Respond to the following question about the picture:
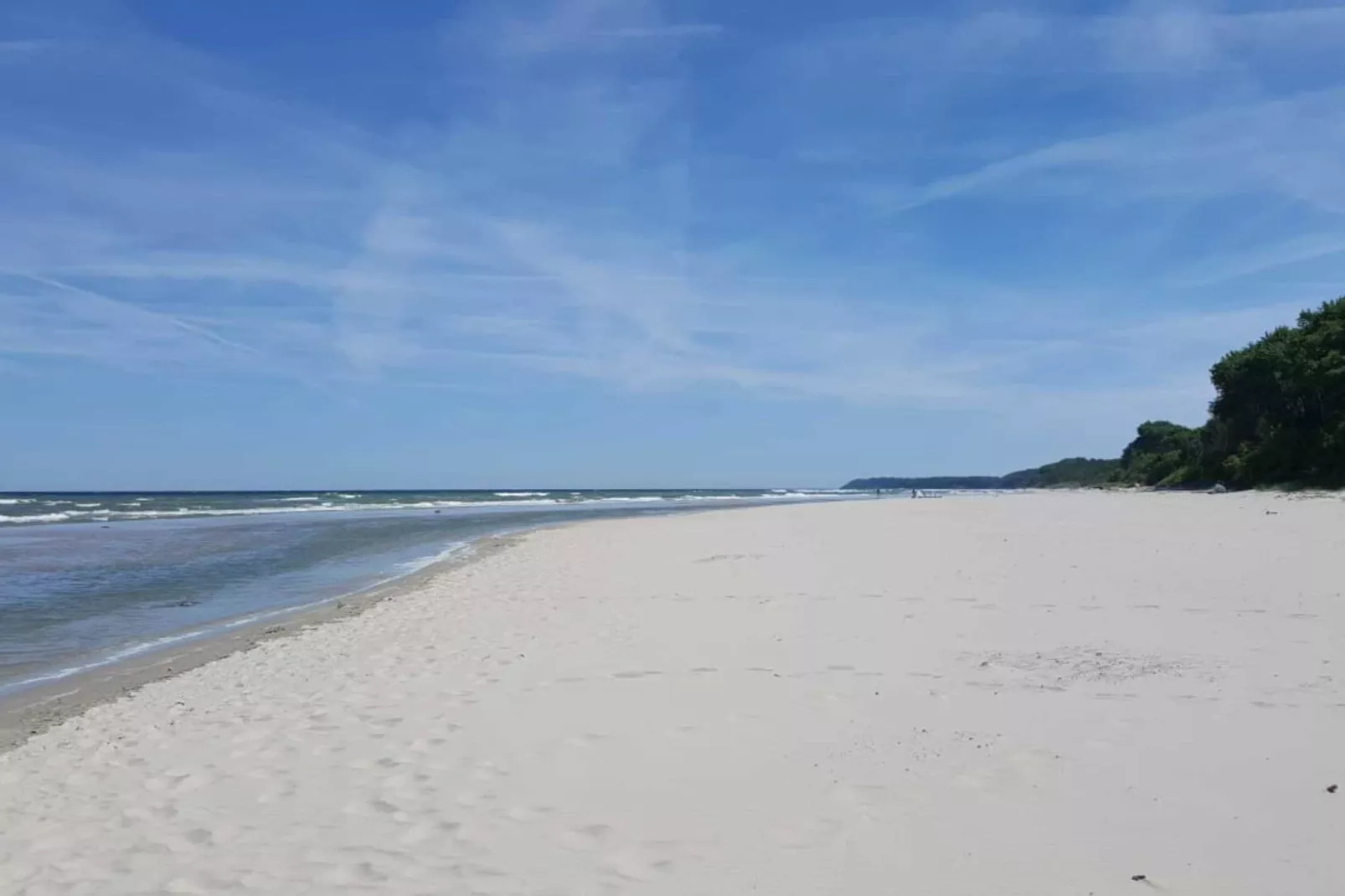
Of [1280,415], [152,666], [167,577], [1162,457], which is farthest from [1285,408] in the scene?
[152,666]

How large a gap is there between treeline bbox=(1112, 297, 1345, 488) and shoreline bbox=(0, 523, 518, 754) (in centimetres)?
3552

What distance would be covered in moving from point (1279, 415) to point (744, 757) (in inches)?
1754

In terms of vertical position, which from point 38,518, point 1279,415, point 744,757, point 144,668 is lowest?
point 144,668

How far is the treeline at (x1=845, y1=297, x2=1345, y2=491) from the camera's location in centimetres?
3675

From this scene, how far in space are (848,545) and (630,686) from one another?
12.7m

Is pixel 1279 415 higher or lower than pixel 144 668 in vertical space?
higher

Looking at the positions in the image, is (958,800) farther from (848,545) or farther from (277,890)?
(848,545)

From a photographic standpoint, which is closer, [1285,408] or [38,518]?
[1285,408]

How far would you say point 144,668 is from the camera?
974 centimetres

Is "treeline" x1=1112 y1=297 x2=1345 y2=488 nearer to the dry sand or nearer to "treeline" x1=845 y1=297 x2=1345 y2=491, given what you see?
"treeline" x1=845 y1=297 x2=1345 y2=491

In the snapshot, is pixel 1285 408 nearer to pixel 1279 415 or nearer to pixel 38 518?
pixel 1279 415

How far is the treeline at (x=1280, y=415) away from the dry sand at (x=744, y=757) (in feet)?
104

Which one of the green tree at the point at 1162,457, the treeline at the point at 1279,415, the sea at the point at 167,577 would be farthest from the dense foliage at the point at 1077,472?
the sea at the point at 167,577

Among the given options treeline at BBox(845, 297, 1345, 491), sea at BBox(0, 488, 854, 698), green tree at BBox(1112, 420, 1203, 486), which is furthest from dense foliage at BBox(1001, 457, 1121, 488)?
sea at BBox(0, 488, 854, 698)
